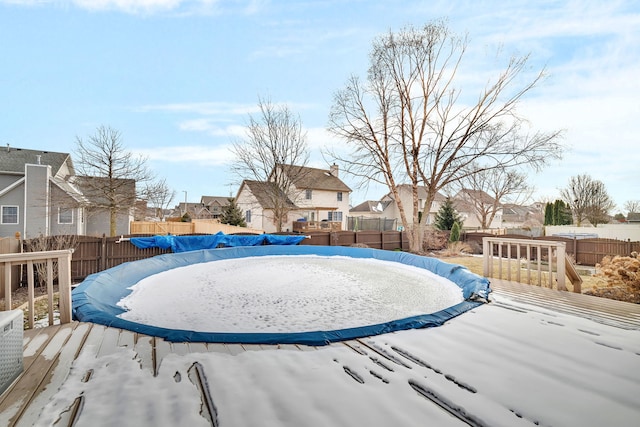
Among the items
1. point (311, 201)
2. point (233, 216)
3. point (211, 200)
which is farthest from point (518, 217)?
point (211, 200)

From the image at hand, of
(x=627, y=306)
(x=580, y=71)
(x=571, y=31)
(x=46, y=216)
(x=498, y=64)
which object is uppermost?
(x=498, y=64)

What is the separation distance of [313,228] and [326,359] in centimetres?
1338

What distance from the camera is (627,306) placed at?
9.59ft

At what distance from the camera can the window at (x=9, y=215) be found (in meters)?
10.8

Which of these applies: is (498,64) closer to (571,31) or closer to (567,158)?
(567,158)

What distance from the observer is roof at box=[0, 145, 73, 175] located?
Answer: 1167 centimetres

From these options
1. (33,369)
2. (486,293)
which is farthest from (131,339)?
(486,293)

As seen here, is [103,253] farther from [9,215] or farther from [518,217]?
[518,217]

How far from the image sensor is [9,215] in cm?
1083

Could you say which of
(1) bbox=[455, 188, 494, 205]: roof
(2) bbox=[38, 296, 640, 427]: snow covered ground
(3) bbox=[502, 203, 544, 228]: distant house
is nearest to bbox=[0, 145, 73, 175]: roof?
(2) bbox=[38, 296, 640, 427]: snow covered ground

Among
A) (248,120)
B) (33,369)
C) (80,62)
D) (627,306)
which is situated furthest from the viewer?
(248,120)

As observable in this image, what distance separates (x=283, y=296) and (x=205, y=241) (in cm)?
479

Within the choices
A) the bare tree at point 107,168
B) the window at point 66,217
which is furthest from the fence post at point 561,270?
the window at point 66,217

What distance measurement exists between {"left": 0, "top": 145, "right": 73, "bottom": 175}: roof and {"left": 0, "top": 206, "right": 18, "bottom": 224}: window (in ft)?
5.36
